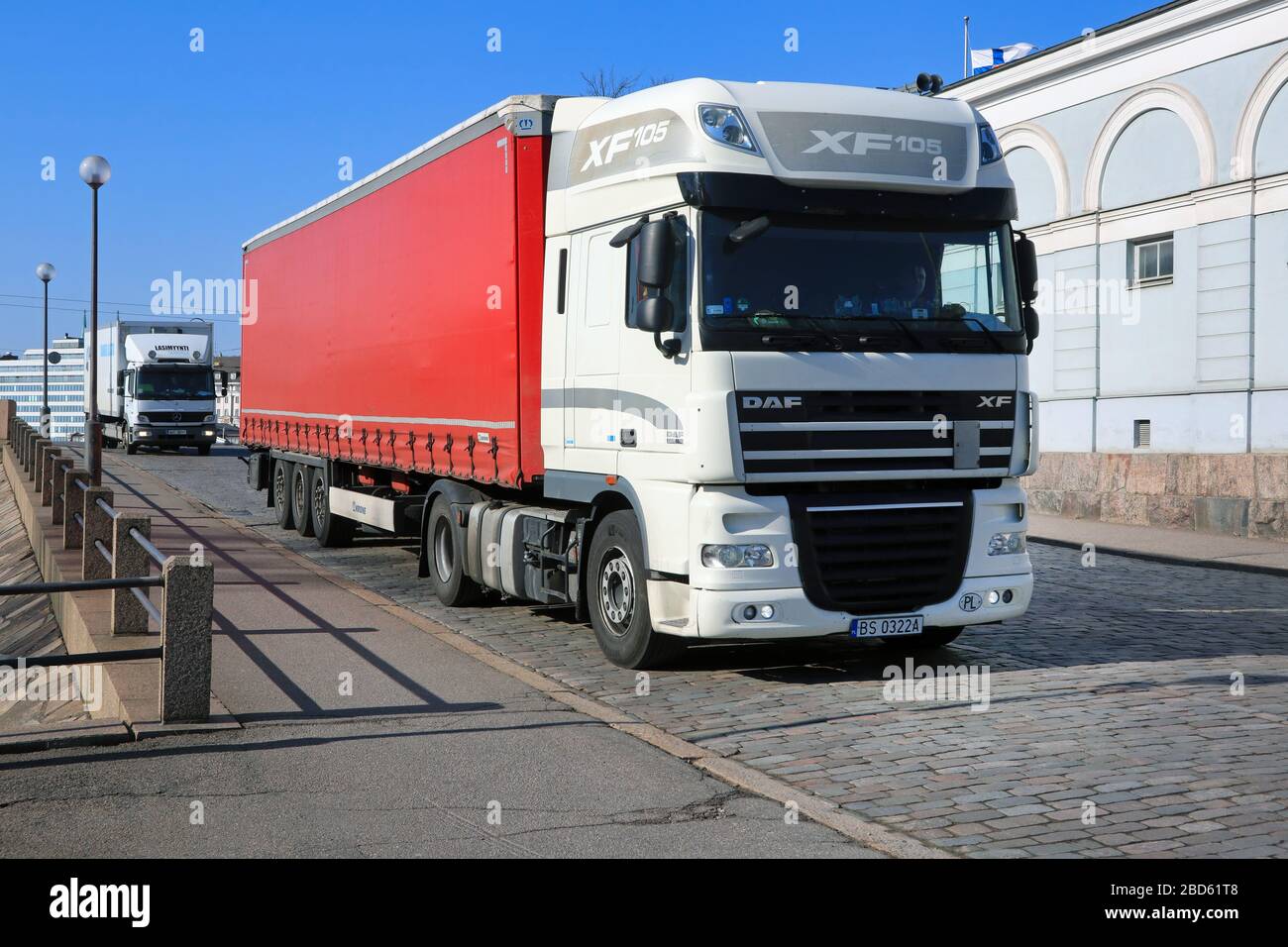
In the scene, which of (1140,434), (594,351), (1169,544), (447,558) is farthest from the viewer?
(1140,434)

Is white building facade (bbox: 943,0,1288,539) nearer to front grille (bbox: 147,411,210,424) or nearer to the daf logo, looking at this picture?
the daf logo

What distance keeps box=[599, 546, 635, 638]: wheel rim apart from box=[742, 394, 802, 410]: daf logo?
150 centimetres

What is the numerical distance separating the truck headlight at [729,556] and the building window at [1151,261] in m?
17.9

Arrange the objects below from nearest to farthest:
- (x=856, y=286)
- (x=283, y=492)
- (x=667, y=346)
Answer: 1. (x=667, y=346)
2. (x=856, y=286)
3. (x=283, y=492)

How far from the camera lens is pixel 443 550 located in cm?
1309

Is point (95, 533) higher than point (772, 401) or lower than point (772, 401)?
lower

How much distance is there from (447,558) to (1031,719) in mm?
6375

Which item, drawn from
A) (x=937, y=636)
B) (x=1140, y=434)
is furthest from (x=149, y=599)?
(x=1140, y=434)

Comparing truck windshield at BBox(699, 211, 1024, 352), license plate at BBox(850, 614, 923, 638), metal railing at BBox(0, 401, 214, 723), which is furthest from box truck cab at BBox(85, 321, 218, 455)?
license plate at BBox(850, 614, 923, 638)

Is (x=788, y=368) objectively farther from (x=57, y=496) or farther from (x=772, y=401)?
(x=57, y=496)

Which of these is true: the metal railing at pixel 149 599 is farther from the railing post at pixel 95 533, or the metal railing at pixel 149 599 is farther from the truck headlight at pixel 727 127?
the truck headlight at pixel 727 127

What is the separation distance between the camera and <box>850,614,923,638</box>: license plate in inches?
357

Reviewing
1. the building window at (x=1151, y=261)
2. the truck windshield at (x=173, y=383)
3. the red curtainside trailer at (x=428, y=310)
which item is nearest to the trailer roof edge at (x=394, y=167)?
the red curtainside trailer at (x=428, y=310)
